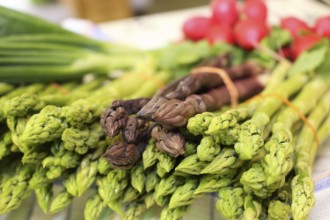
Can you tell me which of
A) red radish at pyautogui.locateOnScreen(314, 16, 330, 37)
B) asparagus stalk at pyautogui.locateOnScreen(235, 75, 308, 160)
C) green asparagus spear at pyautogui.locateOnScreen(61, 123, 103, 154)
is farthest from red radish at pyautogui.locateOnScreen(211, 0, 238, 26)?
green asparagus spear at pyautogui.locateOnScreen(61, 123, 103, 154)

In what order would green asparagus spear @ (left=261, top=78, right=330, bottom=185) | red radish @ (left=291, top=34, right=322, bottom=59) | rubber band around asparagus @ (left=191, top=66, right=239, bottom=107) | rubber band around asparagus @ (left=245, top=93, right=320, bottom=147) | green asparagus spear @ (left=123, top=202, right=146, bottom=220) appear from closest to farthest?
1. green asparagus spear @ (left=261, top=78, right=330, bottom=185)
2. green asparagus spear @ (left=123, top=202, right=146, bottom=220)
3. rubber band around asparagus @ (left=245, top=93, right=320, bottom=147)
4. rubber band around asparagus @ (left=191, top=66, right=239, bottom=107)
5. red radish @ (left=291, top=34, right=322, bottom=59)

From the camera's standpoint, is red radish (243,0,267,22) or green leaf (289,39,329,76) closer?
green leaf (289,39,329,76)

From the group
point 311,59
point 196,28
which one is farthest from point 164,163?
point 196,28

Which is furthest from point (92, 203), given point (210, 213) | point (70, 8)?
point (70, 8)

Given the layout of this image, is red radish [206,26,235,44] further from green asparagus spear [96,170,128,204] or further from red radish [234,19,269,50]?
green asparagus spear [96,170,128,204]

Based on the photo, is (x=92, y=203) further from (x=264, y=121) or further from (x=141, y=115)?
(x=264, y=121)

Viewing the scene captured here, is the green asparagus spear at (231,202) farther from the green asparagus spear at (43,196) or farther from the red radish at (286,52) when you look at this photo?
the red radish at (286,52)

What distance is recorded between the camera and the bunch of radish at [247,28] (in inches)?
51.6

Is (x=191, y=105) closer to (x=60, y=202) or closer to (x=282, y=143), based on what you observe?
(x=282, y=143)

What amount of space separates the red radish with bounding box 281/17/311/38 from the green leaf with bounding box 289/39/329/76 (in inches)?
4.5

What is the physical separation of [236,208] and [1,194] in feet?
1.60

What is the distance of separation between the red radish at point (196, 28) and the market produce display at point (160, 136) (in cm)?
26

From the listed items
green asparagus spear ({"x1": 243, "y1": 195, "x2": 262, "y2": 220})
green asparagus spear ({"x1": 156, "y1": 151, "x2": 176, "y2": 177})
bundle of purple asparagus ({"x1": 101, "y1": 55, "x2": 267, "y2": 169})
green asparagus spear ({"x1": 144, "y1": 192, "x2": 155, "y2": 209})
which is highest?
bundle of purple asparagus ({"x1": 101, "y1": 55, "x2": 267, "y2": 169})

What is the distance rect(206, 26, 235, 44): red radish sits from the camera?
4.50 feet
